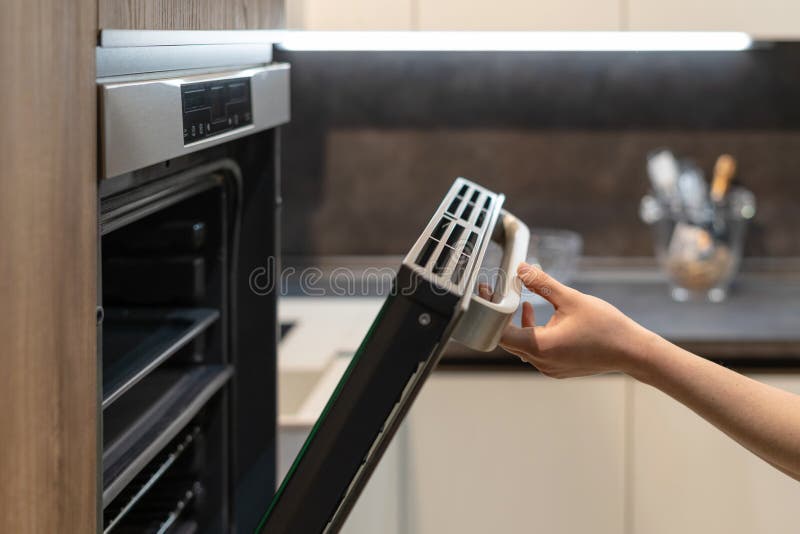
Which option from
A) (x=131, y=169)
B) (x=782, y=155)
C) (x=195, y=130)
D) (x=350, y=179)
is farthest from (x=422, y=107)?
(x=131, y=169)

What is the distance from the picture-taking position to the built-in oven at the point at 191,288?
687 millimetres

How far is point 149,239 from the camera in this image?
100 centimetres

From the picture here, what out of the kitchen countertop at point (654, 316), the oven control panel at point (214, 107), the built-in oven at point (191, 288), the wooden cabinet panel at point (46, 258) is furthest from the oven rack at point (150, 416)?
the kitchen countertop at point (654, 316)

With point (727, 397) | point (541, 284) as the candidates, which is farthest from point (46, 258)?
point (727, 397)

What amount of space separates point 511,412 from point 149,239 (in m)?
0.96

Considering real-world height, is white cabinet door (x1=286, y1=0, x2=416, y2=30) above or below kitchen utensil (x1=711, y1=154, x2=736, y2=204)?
above

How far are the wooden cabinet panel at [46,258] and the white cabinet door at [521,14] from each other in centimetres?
143

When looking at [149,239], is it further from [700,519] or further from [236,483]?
[700,519]

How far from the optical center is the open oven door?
565mm

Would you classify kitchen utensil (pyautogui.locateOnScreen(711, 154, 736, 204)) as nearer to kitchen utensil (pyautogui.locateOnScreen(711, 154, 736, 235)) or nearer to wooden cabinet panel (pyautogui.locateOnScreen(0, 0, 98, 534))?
kitchen utensil (pyautogui.locateOnScreen(711, 154, 736, 235))

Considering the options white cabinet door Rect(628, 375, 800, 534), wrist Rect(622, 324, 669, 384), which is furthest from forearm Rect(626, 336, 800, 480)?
white cabinet door Rect(628, 375, 800, 534)

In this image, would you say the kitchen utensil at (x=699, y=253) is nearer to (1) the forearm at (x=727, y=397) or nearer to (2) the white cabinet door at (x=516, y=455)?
(2) the white cabinet door at (x=516, y=455)

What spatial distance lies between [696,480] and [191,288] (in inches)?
44.7

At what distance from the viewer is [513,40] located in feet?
6.47
